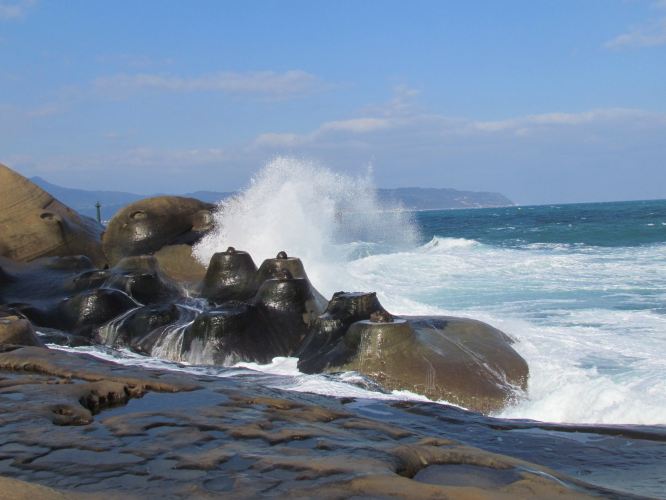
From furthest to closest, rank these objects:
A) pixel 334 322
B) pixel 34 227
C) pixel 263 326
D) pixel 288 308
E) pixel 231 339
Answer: pixel 34 227, pixel 288 308, pixel 263 326, pixel 231 339, pixel 334 322

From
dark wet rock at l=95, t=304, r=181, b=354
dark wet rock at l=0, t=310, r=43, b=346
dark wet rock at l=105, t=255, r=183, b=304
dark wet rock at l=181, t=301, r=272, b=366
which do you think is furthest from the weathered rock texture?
dark wet rock at l=0, t=310, r=43, b=346

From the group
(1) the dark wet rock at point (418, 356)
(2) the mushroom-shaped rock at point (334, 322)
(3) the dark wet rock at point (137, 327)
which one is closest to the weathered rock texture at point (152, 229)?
(3) the dark wet rock at point (137, 327)

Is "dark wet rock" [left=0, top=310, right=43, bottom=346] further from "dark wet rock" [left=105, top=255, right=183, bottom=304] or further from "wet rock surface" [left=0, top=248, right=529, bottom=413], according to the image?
"dark wet rock" [left=105, top=255, right=183, bottom=304]

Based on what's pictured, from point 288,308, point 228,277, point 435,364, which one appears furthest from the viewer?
point 228,277

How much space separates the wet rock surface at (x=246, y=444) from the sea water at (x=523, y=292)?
180 centimetres

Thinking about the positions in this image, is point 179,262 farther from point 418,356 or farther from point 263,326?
point 418,356

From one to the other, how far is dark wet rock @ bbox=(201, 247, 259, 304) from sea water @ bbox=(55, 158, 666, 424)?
8.29 ft

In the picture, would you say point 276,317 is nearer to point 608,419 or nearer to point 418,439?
point 608,419

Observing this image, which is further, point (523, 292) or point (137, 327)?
point (523, 292)

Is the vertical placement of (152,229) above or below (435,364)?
above

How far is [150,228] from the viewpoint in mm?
14312

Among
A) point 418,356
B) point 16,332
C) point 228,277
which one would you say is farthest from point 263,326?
point 16,332

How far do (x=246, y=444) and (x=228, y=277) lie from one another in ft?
25.3

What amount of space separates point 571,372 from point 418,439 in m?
4.89
